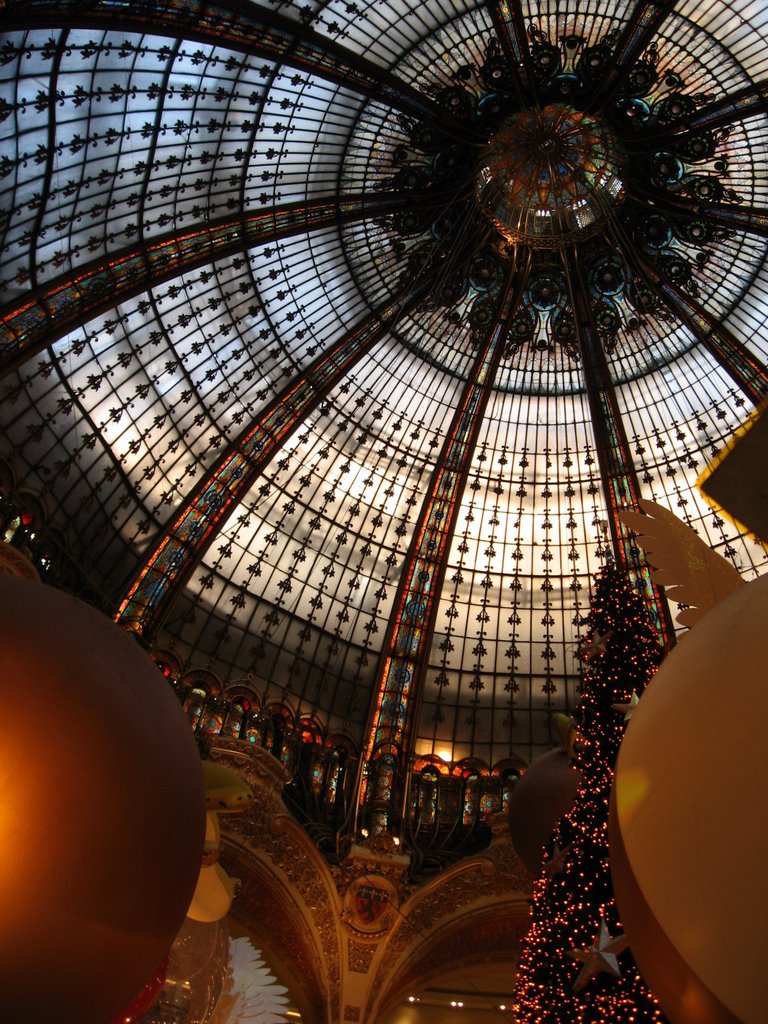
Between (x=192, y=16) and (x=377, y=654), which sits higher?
(x=192, y=16)

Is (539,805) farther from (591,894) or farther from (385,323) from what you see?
(385,323)

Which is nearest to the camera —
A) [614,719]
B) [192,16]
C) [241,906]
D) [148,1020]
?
[148,1020]

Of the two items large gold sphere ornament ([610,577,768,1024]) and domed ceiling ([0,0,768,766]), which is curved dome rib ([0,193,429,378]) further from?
large gold sphere ornament ([610,577,768,1024])

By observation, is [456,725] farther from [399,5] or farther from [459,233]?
[399,5]

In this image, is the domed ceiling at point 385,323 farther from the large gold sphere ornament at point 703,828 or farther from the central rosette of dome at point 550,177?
the large gold sphere ornament at point 703,828

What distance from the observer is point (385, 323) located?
1605 centimetres

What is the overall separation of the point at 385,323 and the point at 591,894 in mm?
11121

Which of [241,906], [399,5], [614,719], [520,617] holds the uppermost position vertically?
[399,5]

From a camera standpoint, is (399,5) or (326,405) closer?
(399,5)

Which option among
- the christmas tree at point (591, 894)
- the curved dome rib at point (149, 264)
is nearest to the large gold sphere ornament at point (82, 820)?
the christmas tree at point (591, 894)

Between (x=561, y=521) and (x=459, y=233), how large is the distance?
604cm

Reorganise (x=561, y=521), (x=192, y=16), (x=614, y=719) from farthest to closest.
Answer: (x=561, y=521) < (x=192, y=16) < (x=614, y=719)

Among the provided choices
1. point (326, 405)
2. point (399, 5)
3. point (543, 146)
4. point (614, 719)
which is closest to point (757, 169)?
point (543, 146)

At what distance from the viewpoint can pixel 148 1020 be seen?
5.22 meters
